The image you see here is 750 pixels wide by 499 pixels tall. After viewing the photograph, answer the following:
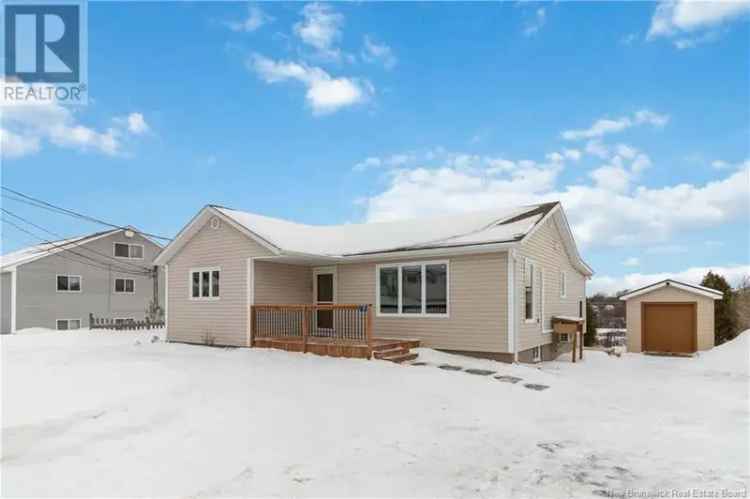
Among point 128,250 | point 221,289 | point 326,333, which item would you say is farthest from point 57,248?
point 326,333

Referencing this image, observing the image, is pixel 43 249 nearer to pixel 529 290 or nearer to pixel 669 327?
pixel 529 290

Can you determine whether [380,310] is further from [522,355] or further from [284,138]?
[284,138]

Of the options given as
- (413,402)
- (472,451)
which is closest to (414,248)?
(413,402)

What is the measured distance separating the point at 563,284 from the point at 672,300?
5328mm

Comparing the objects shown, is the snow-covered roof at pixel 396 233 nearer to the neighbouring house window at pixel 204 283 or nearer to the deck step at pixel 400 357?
the neighbouring house window at pixel 204 283

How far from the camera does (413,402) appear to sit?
779cm

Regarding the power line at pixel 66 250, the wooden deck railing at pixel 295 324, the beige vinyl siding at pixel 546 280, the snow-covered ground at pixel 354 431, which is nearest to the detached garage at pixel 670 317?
the beige vinyl siding at pixel 546 280

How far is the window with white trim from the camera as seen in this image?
30.0 metres

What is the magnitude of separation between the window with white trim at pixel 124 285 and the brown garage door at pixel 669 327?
28925 millimetres

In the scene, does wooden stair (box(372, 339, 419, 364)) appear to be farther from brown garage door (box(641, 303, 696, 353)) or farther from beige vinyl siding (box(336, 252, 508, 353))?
brown garage door (box(641, 303, 696, 353))

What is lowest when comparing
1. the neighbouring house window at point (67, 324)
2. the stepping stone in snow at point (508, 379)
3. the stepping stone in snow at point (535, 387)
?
the neighbouring house window at point (67, 324)

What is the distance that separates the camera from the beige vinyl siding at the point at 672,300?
17.8m

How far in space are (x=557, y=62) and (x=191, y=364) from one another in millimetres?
13255

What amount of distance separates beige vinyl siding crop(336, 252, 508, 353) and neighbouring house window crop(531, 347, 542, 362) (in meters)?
→ 2.41
